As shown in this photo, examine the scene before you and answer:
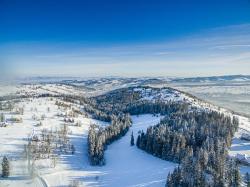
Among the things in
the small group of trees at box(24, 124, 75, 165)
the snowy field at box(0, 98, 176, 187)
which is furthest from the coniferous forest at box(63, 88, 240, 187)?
the small group of trees at box(24, 124, 75, 165)

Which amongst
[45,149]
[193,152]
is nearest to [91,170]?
[45,149]

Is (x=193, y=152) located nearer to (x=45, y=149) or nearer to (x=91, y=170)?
(x=91, y=170)

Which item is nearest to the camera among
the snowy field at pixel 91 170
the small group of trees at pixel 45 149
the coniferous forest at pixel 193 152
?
the coniferous forest at pixel 193 152

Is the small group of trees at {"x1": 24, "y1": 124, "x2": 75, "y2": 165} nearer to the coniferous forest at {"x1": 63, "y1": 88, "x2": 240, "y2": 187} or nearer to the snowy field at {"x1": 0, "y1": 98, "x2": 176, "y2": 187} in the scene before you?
the snowy field at {"x1": 0, "y1": 98, "x2": 176, "y2": 187}

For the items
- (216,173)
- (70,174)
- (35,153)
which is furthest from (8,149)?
(216,173)

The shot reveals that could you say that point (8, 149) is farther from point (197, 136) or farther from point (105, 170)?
point (197, 136)

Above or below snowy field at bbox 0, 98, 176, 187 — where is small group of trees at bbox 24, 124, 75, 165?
above

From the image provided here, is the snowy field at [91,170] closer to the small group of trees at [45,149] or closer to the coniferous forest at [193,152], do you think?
the small group of trees at [45,149]

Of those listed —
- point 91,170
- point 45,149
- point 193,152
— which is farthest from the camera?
point 45,149

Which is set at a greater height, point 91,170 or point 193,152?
point 193,152

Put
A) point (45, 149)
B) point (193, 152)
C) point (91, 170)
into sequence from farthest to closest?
1. point (45, 149)
2. point (193, 152)
3. point (91, 170)

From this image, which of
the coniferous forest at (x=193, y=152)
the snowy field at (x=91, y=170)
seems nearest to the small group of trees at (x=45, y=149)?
the snowy field at (x=91, y=170)

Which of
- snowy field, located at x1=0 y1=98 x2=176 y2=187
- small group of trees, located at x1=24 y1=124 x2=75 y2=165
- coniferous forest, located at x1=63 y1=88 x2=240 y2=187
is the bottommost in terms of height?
snowy field, located at x1=0 y1=98 x2=176 y2=187
